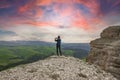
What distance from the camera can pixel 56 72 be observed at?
4175cm

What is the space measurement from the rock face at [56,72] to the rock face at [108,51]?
2.26 metres

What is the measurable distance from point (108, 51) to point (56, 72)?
15.7 metres

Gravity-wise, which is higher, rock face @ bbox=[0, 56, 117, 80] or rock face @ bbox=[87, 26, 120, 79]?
rock face @ bbox=[87, 26, 120, 79]

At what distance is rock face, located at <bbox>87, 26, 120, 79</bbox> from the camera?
47.3 metres

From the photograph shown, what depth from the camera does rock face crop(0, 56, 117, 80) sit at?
39562 millimetres

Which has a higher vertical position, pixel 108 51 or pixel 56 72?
pixel 108 51

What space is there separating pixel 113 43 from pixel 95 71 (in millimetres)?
9778

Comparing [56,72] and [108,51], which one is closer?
[56,72]

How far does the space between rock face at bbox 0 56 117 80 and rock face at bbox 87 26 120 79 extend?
2255 millimetres

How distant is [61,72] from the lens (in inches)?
1656

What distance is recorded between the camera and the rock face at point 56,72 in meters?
39.6

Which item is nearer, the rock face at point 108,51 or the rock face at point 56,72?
the rock face at point 56,72

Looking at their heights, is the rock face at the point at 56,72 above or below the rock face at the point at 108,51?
below

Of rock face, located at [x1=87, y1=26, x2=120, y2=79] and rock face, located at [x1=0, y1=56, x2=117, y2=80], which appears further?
rock face, located at [x1=87, y1=26, x2=120, y2=79]
